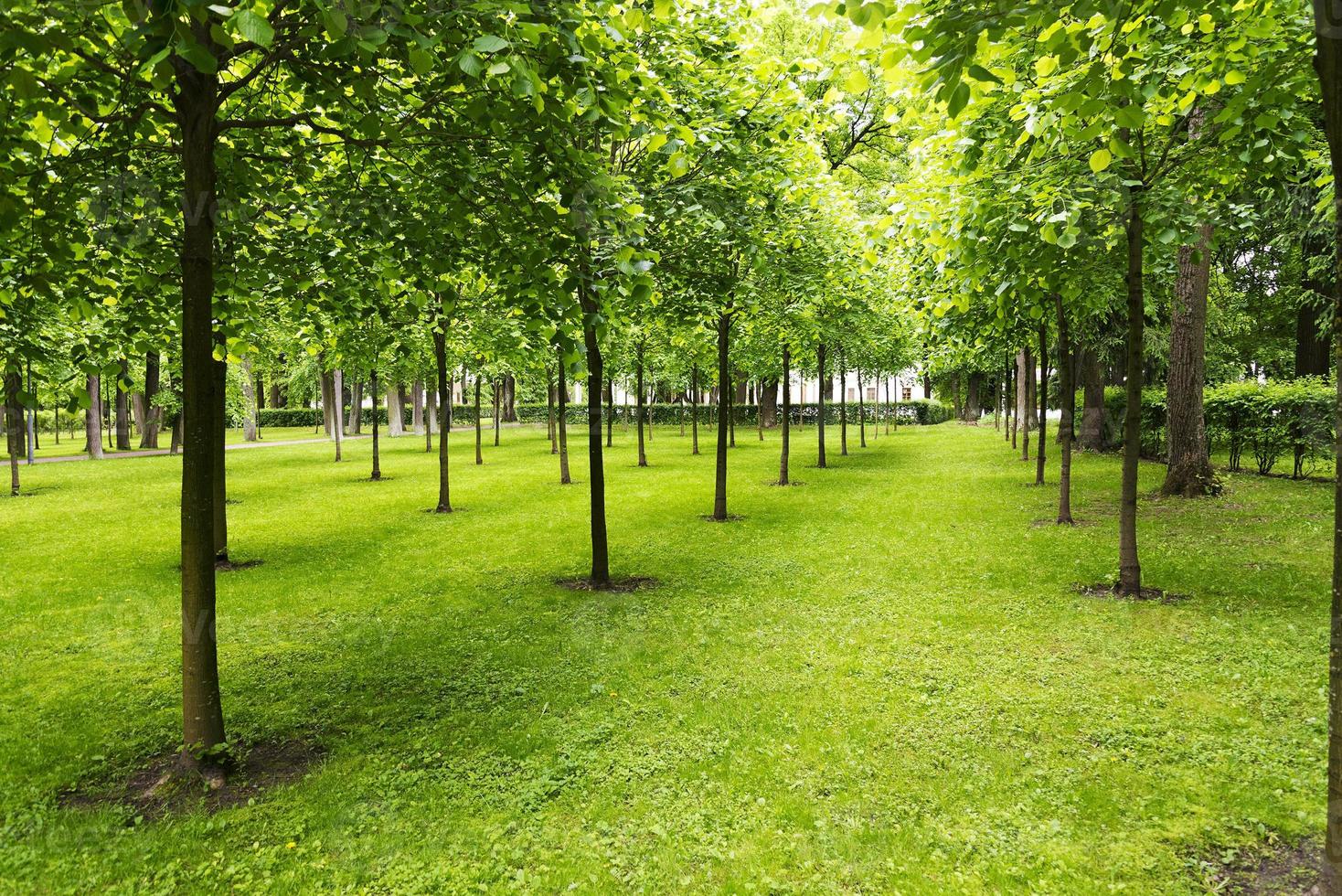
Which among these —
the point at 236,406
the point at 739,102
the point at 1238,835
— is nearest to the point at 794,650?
the point at 1238,835

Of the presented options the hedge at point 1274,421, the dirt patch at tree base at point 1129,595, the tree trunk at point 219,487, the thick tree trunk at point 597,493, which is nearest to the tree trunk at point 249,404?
the tree trunk at point 219,487

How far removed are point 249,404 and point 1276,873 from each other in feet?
138

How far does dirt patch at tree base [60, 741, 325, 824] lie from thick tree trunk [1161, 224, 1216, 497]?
15.6 m

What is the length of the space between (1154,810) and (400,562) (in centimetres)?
988

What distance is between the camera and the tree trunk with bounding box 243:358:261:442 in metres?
31.7

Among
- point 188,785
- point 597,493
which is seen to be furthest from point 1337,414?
point 597,493

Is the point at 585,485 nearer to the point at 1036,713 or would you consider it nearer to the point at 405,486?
the point at 405,486

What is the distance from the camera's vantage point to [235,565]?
10.6 metres

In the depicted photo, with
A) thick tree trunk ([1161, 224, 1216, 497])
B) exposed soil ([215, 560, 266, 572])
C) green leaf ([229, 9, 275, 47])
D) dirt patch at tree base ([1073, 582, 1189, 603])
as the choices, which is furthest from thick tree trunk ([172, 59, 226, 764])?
thick tree trunk ([1161, 224, 1216, 497])

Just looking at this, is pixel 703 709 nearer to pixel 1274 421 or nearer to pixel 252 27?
pixel 252 27

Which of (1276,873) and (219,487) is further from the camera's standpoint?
(219,487)

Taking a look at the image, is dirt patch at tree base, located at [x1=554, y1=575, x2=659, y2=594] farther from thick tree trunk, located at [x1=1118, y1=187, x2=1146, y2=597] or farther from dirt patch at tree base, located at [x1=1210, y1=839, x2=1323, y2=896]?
dirt patch at tree base, located at [x1=1210, y1=839, x2=1323, y2=896]

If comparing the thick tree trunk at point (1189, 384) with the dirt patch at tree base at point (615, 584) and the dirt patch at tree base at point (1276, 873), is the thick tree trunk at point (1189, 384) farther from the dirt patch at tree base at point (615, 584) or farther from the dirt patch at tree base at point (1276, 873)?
the dirt patch at tree base at point (1276, 873)

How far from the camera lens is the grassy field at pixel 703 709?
3834 millimetres
